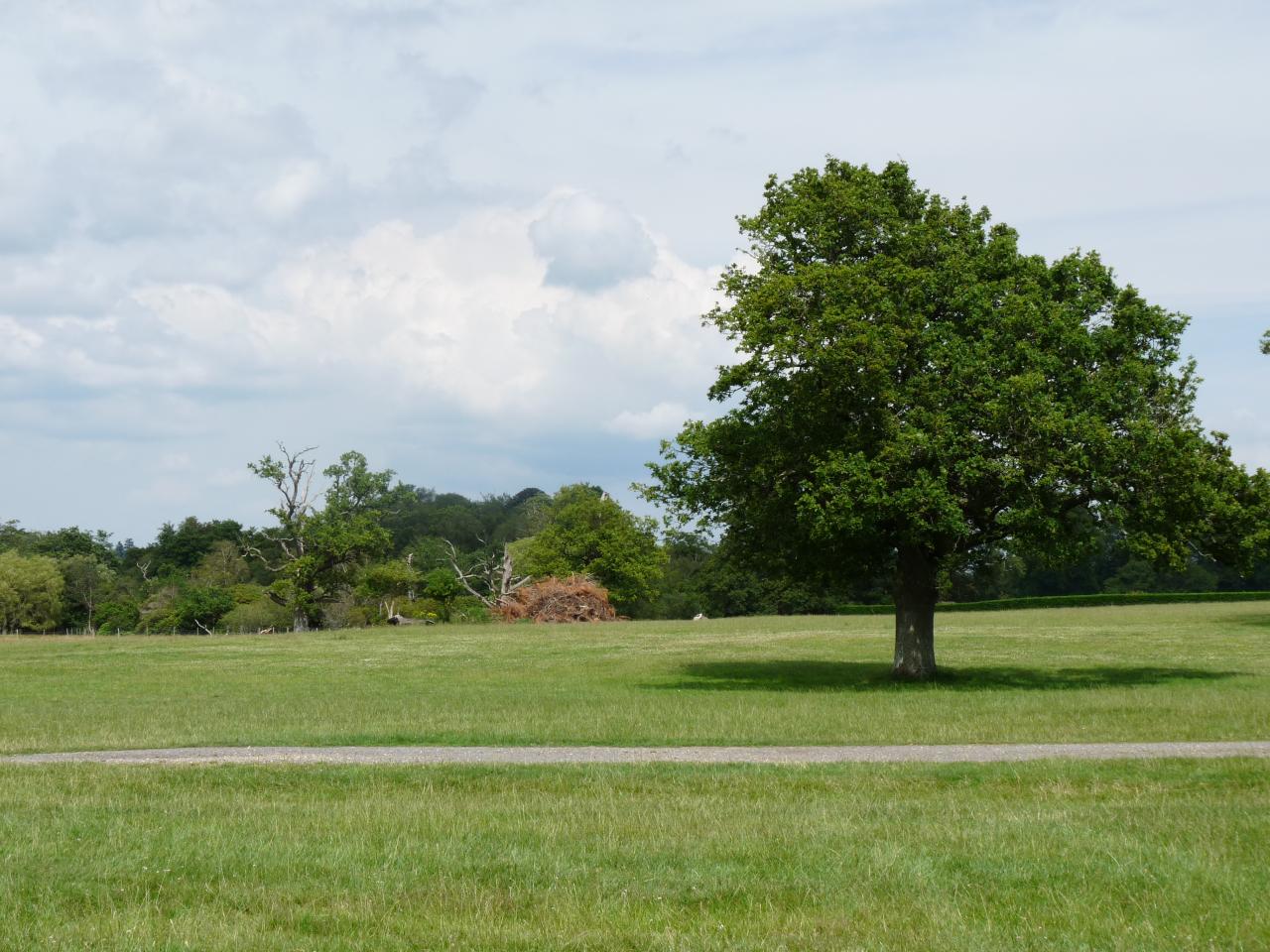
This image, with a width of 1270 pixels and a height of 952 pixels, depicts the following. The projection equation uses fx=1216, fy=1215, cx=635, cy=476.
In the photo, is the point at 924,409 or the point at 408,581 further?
the point at 408,581

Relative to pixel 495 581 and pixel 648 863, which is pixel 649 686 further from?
pixel 495 581

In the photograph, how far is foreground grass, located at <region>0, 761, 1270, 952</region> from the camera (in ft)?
24.4

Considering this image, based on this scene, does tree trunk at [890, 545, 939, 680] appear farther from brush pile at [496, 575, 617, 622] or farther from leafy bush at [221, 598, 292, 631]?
leafy bush at [221, 598, 292, 631]

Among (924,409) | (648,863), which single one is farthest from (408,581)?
(648,863)

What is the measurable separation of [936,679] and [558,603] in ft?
179

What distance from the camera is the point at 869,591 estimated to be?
10562 centimetres

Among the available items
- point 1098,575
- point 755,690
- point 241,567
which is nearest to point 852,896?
point 755,690

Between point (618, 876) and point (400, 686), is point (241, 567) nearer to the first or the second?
point (400, 686)

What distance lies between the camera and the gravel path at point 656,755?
15.7 m

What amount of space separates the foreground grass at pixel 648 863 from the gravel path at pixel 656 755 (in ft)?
5.95

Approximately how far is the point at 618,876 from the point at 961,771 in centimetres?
A: 682

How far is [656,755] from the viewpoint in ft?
54.4

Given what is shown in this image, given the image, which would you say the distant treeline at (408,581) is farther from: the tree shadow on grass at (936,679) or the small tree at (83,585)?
the tree shadow on grass at (936,679)

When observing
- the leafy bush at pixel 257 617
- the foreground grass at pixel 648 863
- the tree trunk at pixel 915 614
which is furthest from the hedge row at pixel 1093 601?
the foreground grass at pixel 648 863
